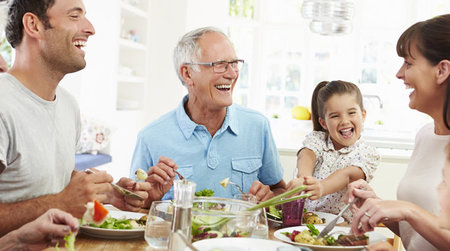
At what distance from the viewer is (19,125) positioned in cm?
178

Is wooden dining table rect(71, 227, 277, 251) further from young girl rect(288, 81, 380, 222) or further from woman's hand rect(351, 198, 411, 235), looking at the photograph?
young girl rect(288, 81, 380, 222)

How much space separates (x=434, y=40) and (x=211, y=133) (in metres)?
1.07

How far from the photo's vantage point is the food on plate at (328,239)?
4.88 ft

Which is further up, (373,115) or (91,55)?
(91,55)

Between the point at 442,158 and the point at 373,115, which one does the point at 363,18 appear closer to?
the point at 373,115

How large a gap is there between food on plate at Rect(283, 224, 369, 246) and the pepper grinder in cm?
42

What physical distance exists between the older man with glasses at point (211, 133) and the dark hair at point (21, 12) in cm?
69

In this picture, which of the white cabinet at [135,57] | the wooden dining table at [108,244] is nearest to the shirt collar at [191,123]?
the wooden dining table at [108,244]

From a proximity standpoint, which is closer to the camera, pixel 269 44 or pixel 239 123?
pixel 239 123

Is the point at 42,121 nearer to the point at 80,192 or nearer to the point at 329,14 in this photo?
the point at 80,192

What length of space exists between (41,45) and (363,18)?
6839 millimetres

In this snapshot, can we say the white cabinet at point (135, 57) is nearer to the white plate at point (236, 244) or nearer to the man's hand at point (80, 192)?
the man's hand at point (80, 192)

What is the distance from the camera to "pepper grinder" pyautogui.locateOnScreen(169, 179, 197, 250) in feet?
4.15

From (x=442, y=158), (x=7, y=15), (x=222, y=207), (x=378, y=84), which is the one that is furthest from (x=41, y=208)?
(x=378, y=84)
